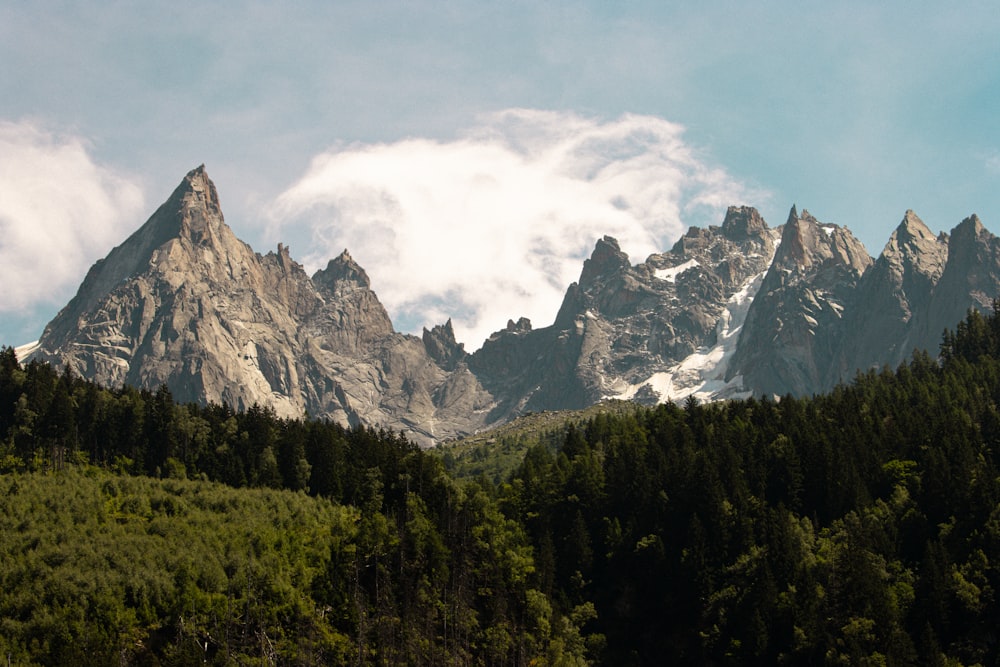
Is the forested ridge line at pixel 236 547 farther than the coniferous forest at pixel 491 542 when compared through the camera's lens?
No

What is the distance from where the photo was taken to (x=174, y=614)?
9338cm

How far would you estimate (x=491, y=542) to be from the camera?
421ft

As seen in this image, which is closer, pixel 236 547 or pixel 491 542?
pixel 236 547

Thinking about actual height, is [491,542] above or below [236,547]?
above

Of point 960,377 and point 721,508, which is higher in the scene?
point 960,377

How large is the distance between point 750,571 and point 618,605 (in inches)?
717

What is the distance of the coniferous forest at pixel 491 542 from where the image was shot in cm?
9619

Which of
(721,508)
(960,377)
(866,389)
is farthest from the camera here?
(866,389)

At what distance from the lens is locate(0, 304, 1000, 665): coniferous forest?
316 ft

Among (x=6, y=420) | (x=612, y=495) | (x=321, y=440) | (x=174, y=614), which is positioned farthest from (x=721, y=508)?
(x=6, y=420)

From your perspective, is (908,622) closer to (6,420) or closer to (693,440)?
(693,440)

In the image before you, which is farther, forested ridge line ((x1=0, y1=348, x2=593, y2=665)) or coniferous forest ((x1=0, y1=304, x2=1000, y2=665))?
coniferous forest ((x1=0, y1=304, x2=1000, y2=665))

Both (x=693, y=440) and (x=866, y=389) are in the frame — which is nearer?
(x=693, y=440)

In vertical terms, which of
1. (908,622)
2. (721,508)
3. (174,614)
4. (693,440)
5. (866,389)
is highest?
(866,389)
